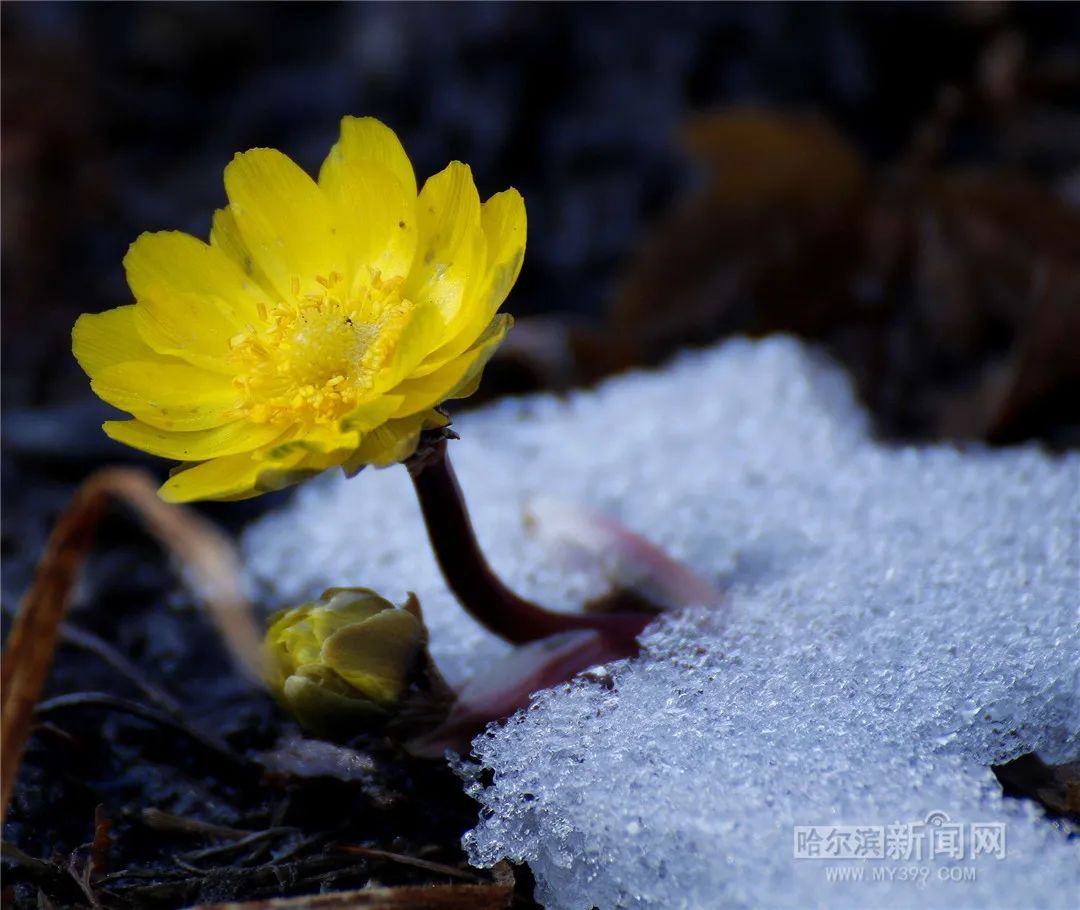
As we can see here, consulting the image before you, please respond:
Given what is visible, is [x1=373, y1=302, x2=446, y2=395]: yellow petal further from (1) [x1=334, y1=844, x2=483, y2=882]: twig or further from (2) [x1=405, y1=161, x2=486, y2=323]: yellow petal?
(1) [x1=334, y1=844, x2=483, y2=882]: twig

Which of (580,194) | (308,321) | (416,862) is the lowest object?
(416,862)

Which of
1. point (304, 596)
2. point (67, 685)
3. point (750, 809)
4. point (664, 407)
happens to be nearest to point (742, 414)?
point (664, 407)

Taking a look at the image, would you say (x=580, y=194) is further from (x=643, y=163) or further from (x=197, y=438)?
(x=197, y=438)

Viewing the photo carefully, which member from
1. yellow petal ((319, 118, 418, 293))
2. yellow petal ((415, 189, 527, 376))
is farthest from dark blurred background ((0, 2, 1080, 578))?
yellow petal ((415, 189, 527, 376))

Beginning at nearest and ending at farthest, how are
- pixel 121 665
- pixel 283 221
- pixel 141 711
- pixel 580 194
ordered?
1. pixel 283 221
2. pixel 141 711
3. pixel 121 665
4. pixel 580 194

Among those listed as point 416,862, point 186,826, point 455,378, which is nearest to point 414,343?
point 455,378

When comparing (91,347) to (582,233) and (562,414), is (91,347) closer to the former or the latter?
(562,414)
